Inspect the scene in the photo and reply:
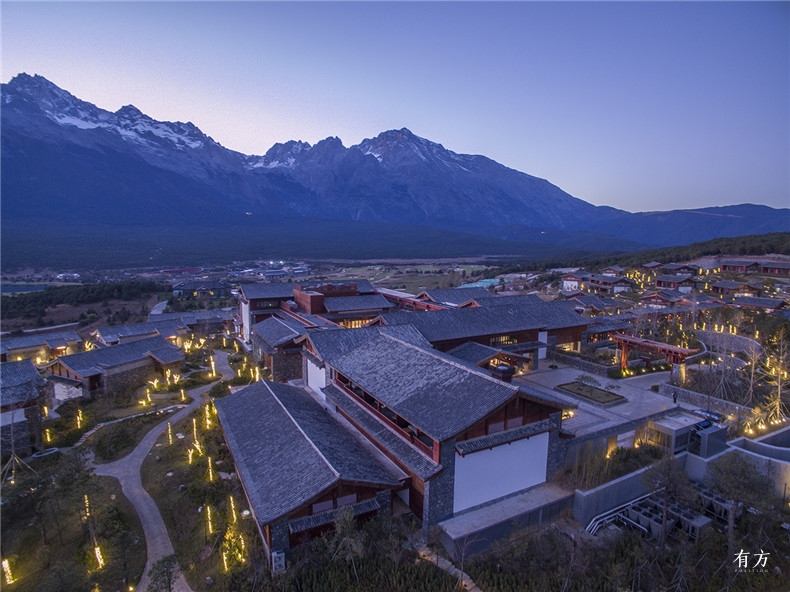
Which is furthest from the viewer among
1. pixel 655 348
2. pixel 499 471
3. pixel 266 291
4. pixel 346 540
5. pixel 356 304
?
pixel 266 291

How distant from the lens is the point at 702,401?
26203 millimetres

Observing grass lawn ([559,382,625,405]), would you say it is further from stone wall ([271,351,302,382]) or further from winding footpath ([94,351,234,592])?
winding footpath ([94,351,234,592])

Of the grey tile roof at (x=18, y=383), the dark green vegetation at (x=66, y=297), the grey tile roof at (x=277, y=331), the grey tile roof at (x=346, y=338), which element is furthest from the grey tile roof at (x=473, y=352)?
the dark green vegetation at (x=66, y=297)

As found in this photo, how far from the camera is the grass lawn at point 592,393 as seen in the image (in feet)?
85.3

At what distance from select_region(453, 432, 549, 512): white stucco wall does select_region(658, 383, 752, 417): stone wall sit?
46.0 feet

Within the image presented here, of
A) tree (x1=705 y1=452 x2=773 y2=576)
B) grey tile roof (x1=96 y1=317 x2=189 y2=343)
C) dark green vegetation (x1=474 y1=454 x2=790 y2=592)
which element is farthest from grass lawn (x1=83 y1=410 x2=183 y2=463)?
tree (x1=705 y1=452 x2=773 y2=576)

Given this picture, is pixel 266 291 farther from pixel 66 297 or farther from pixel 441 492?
pixel 66 297

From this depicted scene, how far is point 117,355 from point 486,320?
28449 mm

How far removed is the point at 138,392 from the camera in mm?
31328

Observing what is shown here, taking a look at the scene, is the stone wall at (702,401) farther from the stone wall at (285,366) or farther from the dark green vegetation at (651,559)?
the stone wall at (285,366)

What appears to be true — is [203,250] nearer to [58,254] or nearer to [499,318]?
[58,254]

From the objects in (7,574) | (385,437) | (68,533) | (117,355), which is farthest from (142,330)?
(385,437)

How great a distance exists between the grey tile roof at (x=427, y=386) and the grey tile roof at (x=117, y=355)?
Result: 19198 mm

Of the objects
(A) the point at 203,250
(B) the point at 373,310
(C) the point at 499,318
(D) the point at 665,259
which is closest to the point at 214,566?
(C) the point at 499,318
